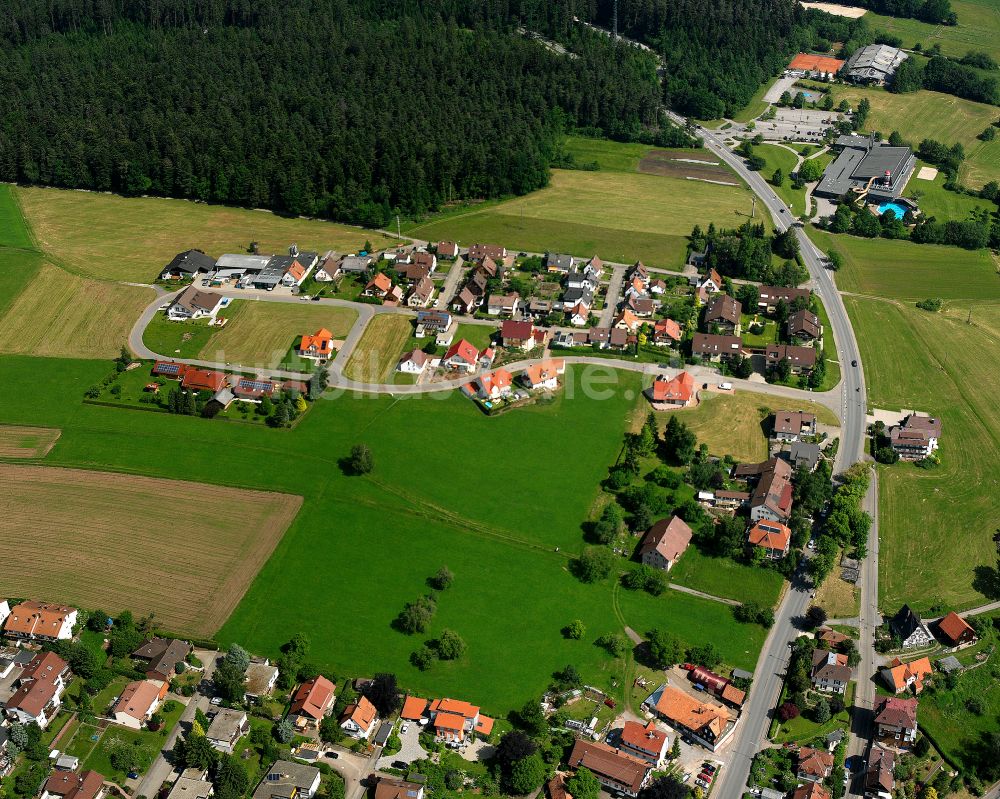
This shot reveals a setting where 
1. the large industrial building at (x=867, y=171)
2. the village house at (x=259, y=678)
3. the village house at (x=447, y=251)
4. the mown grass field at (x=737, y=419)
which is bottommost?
the village house at (x=259, y=678)

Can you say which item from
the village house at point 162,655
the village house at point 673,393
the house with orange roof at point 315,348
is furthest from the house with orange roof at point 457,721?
the house with orange roof at point 315,348

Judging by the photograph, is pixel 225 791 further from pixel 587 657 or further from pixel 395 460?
pixel 395 460

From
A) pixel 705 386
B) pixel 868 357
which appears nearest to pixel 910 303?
pixel 868 357

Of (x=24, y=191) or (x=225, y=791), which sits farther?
(x=24, y=191)

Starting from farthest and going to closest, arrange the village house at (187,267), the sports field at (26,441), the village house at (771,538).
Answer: the village house at (187,267)
the sports field at (26,441)
the village house at (771,538)

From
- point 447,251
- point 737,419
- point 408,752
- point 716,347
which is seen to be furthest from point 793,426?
point 447,251

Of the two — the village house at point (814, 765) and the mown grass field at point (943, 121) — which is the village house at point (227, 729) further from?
the mown grass field at point (943, 121)

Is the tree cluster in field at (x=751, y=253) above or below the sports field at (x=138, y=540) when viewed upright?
above

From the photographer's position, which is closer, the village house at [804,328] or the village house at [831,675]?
the village house at [831,675]
